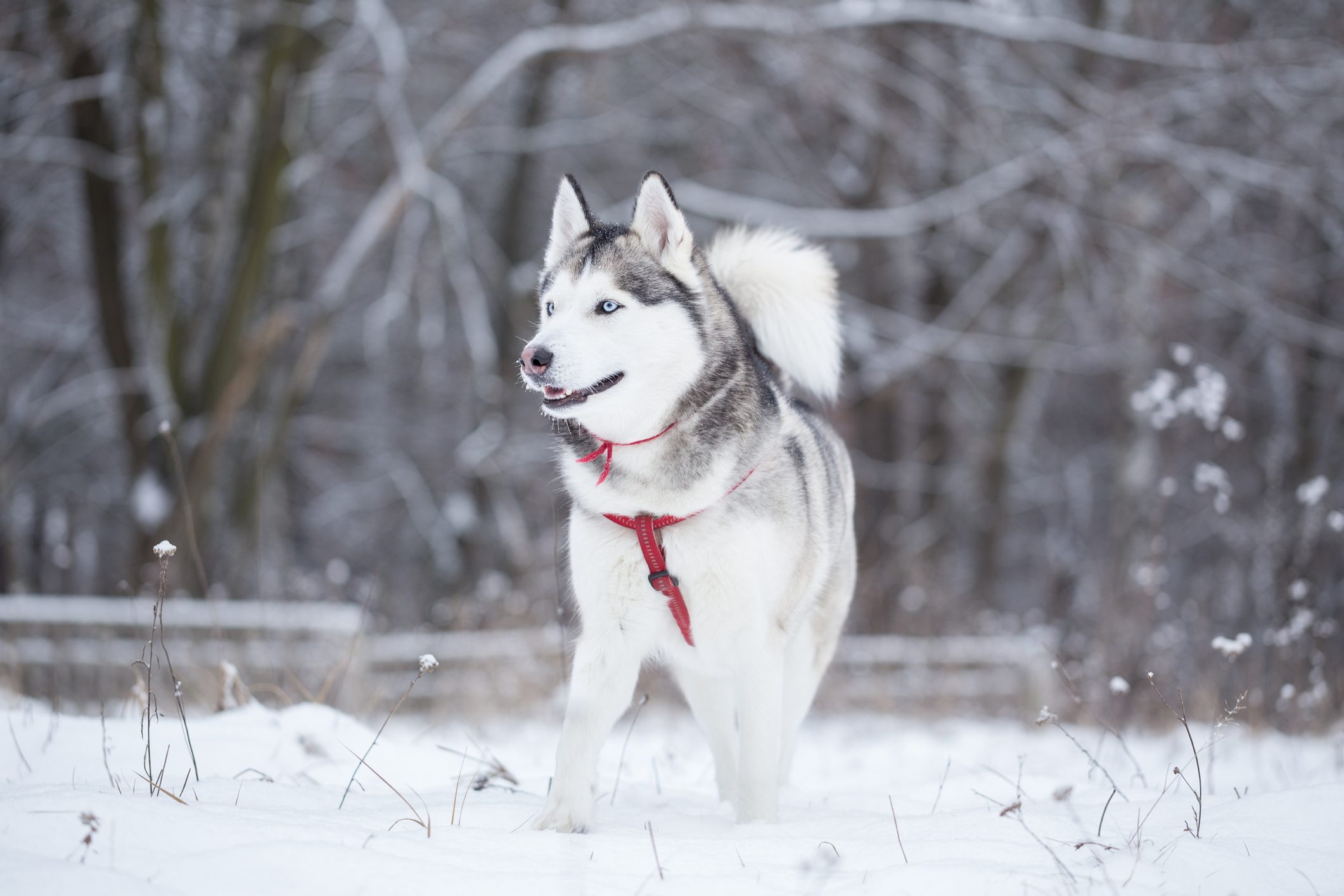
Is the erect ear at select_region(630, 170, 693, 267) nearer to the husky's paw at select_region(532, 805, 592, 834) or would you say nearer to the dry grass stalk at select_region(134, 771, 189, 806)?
the husky's paw at select_region(532, 805, 592, 834)

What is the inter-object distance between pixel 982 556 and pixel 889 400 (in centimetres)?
225

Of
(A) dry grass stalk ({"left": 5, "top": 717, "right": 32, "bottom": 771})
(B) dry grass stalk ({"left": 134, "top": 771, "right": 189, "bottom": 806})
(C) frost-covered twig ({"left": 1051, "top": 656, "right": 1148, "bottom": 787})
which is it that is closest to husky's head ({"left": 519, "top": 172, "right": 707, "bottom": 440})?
(B) dry grass stalk ({"left": 134, "top": 771, "right": 189, "bottom": 806})

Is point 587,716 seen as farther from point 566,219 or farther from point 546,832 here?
point 566,219

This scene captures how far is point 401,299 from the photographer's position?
957cm

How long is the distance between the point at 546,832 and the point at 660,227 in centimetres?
175

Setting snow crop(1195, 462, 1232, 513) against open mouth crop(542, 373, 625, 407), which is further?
snow crop(1195, 462, 1232, 513)

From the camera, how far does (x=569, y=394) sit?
258cm

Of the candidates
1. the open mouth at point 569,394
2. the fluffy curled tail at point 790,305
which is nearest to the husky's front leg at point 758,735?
the open mouth at point 569,394

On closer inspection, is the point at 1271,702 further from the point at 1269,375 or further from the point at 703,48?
the point at 1269,375

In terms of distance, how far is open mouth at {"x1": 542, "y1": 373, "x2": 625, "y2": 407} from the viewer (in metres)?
2.57

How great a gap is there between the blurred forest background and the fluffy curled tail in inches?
70.3

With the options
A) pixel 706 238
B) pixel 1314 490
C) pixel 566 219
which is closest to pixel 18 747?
pixel 566 219

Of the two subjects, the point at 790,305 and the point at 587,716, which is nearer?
the point at 587,716

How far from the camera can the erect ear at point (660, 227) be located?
2850 millimetres
